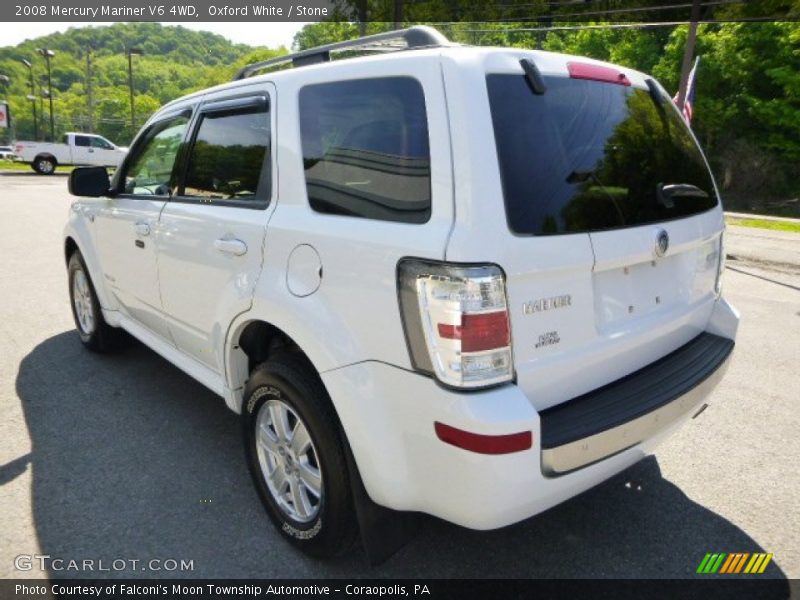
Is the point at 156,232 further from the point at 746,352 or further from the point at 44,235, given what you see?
the point at 44,235

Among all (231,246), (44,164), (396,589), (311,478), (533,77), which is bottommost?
(396,589)

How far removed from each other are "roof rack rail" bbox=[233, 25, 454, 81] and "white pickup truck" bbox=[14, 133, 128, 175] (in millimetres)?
32398

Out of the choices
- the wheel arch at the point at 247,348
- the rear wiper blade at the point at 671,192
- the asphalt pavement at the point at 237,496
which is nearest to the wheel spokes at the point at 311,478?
the asphalt pavement at the point at 237,496

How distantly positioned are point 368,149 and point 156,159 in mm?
2153

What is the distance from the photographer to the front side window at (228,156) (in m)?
2.67

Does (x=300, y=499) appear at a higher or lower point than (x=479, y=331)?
lower

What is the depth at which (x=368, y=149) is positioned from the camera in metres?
2.14

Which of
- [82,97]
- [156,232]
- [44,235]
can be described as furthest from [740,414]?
[82,97]

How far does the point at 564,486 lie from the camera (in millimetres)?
1951

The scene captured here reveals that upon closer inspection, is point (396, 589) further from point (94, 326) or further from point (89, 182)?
point (94, 326)

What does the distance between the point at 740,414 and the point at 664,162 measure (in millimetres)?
2100

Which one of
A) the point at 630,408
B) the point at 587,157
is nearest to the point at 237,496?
the point at 630,408

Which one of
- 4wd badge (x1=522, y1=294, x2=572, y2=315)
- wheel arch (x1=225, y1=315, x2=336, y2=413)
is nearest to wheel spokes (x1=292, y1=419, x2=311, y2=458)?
wheel arch (x1=225, y1=315, x2=336, y2=413)

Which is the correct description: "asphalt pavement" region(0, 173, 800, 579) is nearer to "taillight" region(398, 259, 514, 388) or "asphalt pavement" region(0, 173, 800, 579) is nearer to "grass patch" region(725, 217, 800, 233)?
"taillight" region(398, 259, 514, 388)
